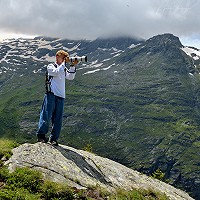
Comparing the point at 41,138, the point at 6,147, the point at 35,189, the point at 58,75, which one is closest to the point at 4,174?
the point at 35,189

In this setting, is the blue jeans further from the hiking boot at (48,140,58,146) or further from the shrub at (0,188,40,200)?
the shrub at (0,188,40,200)

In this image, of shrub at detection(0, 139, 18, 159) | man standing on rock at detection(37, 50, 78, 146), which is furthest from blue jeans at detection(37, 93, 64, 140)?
shrub at detection(0, 139, 18, 159)

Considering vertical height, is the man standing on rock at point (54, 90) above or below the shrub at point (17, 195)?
above

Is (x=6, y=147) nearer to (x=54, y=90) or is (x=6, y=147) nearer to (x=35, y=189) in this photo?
(x=54, y=90)

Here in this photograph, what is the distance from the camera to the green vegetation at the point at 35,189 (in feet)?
37.4

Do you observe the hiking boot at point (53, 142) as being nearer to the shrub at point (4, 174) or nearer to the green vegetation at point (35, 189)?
the green vegetation at point (35, 189)

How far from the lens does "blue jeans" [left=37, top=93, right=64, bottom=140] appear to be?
1619cm

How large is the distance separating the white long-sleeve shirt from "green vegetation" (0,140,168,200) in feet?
15.1

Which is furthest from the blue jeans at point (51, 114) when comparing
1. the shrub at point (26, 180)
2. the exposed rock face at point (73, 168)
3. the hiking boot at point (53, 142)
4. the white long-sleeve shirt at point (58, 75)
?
the shrub at point (26, 180)

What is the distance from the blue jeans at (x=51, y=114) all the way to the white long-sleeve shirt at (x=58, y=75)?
11.6 inches

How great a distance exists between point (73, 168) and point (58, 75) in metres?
4.22

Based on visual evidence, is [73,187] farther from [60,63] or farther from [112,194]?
[60,63]

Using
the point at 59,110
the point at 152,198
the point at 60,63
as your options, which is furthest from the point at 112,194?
the point at 60,63

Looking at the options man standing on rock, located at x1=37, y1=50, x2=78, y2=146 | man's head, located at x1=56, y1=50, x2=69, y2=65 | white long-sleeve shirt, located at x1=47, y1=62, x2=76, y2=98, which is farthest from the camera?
man's head, located at x1=56, y1=50, x2=69, y2=65
